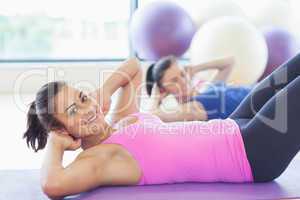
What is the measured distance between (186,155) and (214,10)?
6.68 ft

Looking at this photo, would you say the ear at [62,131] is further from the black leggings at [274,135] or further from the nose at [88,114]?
the black leggings at [274,135]

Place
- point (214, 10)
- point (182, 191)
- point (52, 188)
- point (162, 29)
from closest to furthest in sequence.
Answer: point (52, 188) < point (182, 191) < point (162, 29) < point (214, 10)

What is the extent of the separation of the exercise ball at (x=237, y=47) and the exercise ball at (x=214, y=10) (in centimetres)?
26

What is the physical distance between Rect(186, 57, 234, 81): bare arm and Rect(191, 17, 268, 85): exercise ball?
14cm

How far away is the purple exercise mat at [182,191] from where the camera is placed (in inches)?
52.9

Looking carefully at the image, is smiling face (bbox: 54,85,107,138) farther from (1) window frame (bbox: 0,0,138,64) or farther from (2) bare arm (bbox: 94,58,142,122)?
(1) window frame (bbox: 0,0,138,64)

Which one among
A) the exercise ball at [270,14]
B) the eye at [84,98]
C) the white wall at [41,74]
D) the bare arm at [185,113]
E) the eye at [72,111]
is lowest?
the white wall at [41,74]

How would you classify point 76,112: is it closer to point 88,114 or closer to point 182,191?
point 88,114

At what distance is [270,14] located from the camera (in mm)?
3352

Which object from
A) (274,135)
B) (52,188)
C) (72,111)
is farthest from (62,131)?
(274,135)

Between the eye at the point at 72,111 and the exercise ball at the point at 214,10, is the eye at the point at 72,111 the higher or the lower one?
the lower one

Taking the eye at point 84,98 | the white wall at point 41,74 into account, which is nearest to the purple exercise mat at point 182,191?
the eye at point 84,98

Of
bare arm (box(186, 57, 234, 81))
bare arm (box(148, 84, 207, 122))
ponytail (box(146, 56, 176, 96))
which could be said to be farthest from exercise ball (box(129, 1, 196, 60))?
bare arm (box(148, 84, 207, 122))

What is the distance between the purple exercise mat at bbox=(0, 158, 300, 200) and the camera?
134 cm
